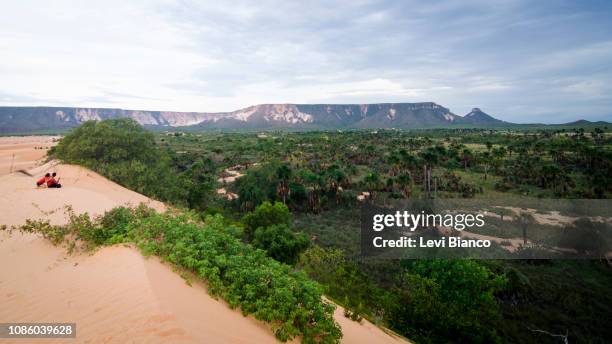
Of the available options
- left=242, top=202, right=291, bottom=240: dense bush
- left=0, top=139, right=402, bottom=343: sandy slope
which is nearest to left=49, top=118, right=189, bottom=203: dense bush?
left=242, top=202, right=291, bottom=240: dense bush

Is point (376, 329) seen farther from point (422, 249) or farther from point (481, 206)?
point (481, 206)

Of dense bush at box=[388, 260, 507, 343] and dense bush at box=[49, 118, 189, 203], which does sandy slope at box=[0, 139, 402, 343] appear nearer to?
dense bush at box=[388, 260, 507, 343]

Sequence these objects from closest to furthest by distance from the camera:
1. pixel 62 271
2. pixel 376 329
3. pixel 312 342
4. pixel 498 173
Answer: pixel 312 342
pixel 62 271
pixel 376 329
pixel 498 173

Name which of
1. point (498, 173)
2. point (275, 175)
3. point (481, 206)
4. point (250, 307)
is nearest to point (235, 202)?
point (275, 175)

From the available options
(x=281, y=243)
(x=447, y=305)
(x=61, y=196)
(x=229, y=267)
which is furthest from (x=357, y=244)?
(x=229, y=267)

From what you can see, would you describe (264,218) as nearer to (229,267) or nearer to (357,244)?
(357,244)
